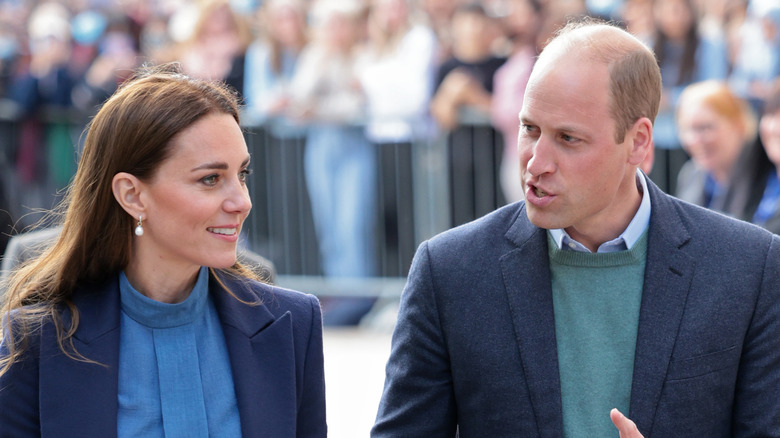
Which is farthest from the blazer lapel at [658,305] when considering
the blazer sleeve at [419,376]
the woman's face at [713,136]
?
the woman's face at [713,136]

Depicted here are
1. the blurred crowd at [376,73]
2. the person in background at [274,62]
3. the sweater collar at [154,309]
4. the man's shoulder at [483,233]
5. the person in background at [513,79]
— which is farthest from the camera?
the person in background at [274,62]

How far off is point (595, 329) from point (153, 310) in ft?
4.08

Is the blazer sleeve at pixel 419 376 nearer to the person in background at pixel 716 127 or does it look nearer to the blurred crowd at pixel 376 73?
the blurred crowd at pixel 376 73

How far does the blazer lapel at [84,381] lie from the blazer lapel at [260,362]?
328 millimetres

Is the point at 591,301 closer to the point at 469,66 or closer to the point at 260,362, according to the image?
the point at 260,362

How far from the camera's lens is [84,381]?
2.94m

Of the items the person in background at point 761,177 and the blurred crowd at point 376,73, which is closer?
the person in background at point 761,177

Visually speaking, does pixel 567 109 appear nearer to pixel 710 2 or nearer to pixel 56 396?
pixel 56 396

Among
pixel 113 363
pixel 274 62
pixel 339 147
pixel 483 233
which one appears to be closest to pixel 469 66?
pixel 339 147

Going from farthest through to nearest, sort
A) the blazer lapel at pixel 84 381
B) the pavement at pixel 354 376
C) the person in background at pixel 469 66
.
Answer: the person in background at pixel 469 66, the pavement at pixel 354 376, the blazer lapel at pixel 84 381

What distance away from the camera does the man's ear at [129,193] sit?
3.05 m

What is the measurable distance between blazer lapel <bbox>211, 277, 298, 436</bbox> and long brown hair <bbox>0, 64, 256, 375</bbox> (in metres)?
0.36

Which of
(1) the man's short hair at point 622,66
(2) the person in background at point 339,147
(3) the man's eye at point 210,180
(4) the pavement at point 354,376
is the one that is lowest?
(4) the pavement at point 354,376

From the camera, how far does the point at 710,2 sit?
7332 mm
